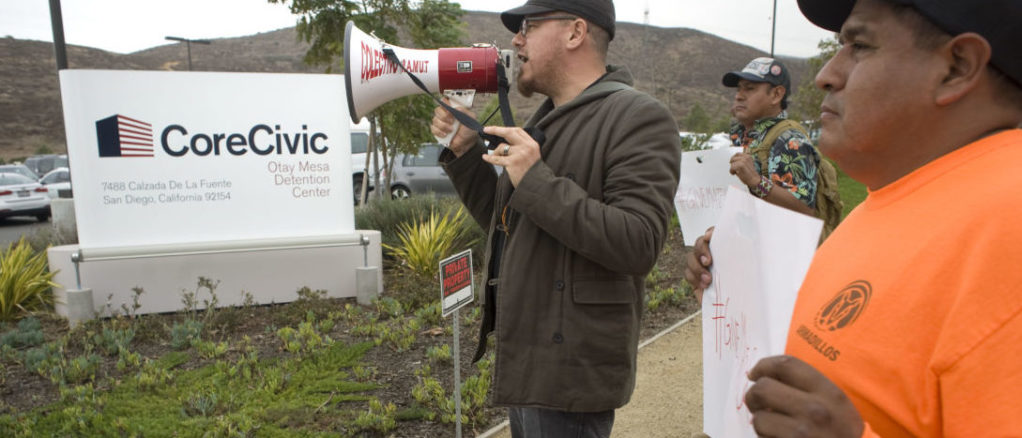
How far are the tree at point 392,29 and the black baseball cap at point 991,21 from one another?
9121 millimetres

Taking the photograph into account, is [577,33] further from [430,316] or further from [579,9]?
[430,316]

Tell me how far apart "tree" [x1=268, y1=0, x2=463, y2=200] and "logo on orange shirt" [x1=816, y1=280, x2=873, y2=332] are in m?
9.07

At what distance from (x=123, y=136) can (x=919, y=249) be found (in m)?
6.35

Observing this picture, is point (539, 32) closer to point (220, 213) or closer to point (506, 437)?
point (506, 437)

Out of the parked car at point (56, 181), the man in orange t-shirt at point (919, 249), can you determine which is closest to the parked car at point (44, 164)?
the parked car at point (56, 181)

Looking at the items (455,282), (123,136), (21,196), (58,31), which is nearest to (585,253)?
(455,282)

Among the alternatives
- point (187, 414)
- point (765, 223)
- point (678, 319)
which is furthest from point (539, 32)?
point (678, 319)

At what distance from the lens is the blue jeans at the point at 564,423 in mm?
1839

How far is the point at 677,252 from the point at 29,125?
215ft

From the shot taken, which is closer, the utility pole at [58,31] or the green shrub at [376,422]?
the green shrub at [376,422]

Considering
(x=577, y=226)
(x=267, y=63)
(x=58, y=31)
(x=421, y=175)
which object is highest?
(x=267, y=63)

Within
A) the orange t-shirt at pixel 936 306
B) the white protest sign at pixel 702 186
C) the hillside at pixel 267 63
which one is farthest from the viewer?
the hillside at pixel 267 63

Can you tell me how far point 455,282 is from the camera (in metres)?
3.23

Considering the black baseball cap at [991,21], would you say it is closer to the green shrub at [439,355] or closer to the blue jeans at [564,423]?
the blue jeans at [564,423]
